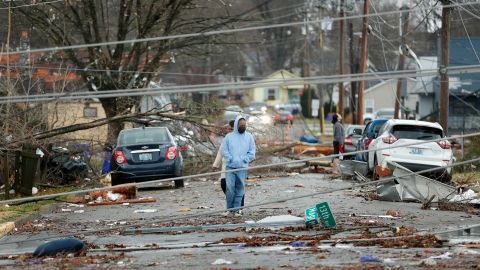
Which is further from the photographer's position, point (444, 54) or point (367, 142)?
point (444, 54)

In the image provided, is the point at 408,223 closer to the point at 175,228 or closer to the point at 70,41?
the point at 175,228

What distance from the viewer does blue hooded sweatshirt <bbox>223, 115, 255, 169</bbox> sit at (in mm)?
16109

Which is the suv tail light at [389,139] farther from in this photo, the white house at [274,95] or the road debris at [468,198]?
the white house at [274,95]

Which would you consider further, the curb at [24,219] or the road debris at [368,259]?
the curb at [24,219]

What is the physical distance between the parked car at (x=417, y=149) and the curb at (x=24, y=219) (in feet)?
25.5

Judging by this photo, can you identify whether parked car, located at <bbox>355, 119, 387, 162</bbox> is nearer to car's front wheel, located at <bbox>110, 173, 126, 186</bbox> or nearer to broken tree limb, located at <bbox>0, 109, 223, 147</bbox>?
broken tree limb, located at <bbox>0, 109, 223, 147</bbox>

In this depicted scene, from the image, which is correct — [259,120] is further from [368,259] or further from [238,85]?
[368,259]

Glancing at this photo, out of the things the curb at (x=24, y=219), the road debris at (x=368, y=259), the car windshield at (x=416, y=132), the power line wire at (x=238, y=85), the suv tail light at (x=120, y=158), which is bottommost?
the curb at (x=24, y=219)

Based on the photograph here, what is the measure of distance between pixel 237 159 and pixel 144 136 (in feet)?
28.9

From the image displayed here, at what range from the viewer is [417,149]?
75.0 ft

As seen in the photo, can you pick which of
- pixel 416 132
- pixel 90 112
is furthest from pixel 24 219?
pixel 90 112

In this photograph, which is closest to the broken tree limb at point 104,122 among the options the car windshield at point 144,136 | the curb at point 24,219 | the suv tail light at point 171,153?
the car windshield at point 144,136

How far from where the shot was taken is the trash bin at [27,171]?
797 inches

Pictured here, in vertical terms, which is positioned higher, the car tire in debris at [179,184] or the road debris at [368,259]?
the road debris at [368,259]
